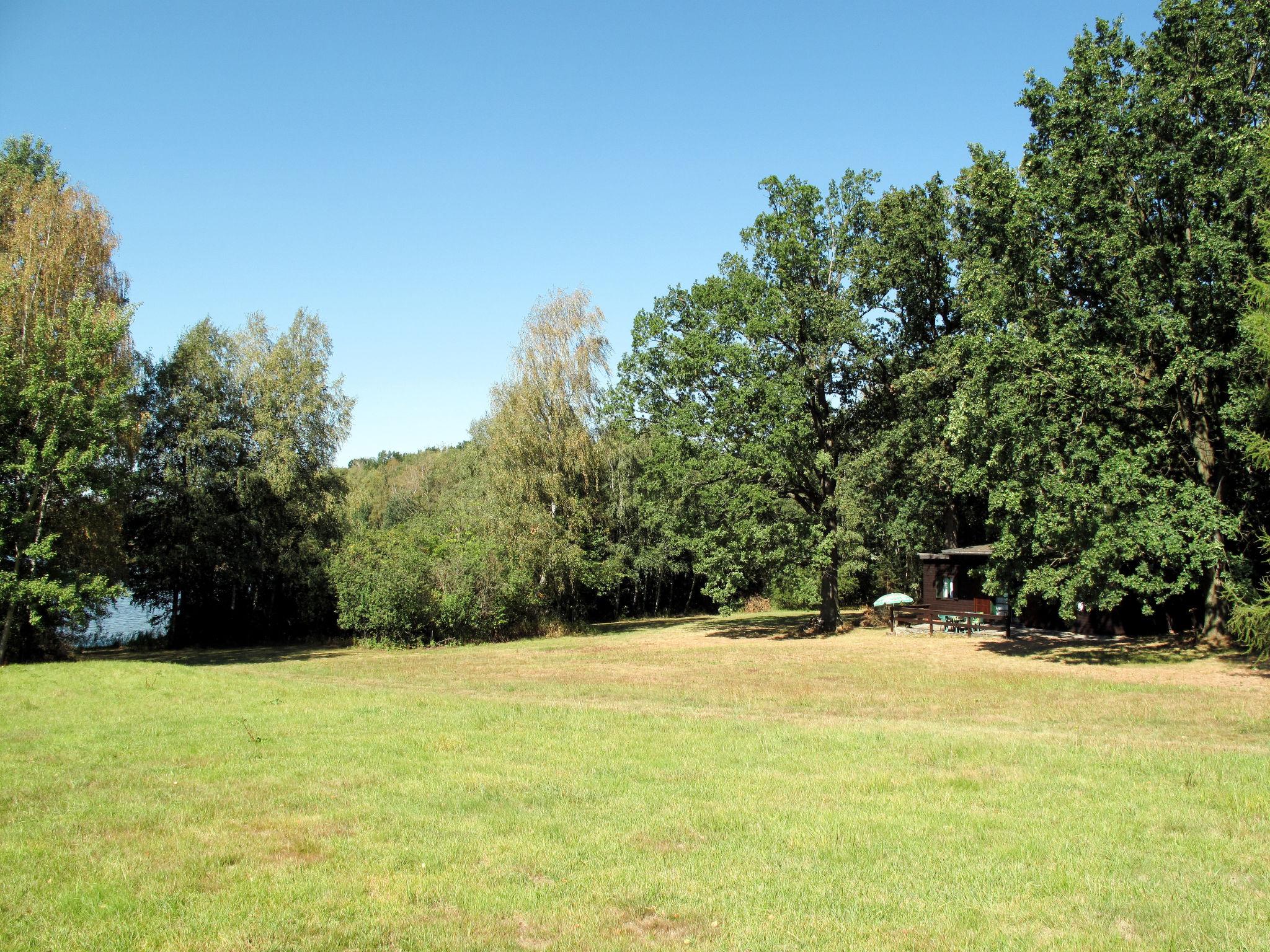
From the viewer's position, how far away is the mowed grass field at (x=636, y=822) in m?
4.87

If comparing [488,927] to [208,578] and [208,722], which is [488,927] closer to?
[208,722]

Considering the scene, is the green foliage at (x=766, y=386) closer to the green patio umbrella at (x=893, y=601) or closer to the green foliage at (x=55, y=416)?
the green patio umbrella at (x=893, y=601)

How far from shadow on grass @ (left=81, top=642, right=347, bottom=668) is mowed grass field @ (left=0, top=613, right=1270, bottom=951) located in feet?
37.9

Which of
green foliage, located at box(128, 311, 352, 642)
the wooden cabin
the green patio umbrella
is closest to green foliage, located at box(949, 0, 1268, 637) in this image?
the green patio umbrella

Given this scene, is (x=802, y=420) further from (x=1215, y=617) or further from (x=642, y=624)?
(x=642, y=624)

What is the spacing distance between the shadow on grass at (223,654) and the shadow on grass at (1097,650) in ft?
68.5

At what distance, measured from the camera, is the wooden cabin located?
3078 cm

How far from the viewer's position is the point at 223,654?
94.4 ft

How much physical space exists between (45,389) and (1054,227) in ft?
83.7

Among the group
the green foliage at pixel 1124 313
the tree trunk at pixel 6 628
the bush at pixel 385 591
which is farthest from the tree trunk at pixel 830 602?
the tree trunk at pixel 6 628

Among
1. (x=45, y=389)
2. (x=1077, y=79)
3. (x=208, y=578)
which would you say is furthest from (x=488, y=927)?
(x=208, y=578)

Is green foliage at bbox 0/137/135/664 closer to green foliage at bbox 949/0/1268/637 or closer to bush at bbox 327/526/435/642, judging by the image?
bush at bbox 327/526/435/642

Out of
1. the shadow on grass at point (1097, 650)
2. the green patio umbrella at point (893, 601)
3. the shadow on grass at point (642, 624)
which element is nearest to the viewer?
the shadow on grass at point (1097, 650)

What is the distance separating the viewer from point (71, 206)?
24.5 metres
